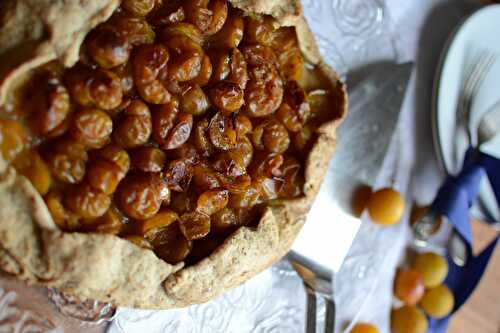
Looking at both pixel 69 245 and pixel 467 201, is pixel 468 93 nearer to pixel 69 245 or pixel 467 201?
pixel 467 201

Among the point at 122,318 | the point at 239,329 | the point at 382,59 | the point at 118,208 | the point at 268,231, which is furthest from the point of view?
the point at 382,59

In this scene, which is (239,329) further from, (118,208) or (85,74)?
(85,74)

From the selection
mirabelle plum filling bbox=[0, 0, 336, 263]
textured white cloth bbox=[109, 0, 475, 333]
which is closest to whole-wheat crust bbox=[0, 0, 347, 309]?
mirabelle plum filling bbox=[0, 0, 336, 263]

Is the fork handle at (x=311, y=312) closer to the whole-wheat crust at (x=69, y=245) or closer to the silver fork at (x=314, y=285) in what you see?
the silver fork at (x=314, y=285)

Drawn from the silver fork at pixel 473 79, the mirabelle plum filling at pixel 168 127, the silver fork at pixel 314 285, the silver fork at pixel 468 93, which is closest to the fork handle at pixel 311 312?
the silver fork at pixel 314 285

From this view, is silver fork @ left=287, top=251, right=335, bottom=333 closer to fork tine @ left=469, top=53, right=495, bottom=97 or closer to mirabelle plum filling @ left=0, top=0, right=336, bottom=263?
mirabelle plum filling @ left=0, top=0, right=336, bottom=263

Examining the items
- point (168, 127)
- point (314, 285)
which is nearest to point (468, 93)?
point (314, 285)

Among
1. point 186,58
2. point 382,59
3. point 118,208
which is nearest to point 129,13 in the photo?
point 186,58
